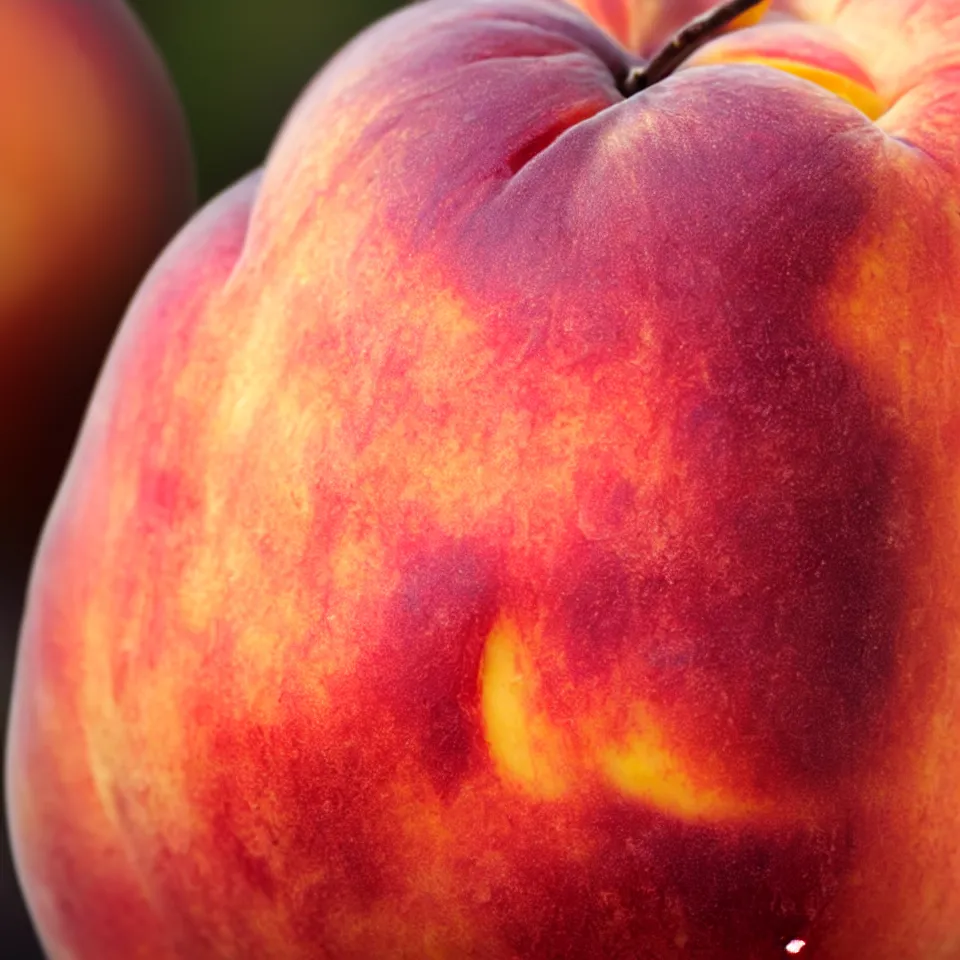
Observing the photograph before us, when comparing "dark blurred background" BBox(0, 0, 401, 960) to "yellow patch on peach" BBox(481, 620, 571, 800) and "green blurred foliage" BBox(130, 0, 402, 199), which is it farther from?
"yellow patch on peach" BBox(481, 620, 571, 800)

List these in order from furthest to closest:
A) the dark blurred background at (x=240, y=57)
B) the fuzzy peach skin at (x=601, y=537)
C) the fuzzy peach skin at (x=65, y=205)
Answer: the dark blurred background at (x=240, y=57) < the fuzzy peach skin at (x=65, y=205) < the fuzzy peach skin at (x=601, y=537)

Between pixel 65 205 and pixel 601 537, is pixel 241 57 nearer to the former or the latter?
pixel 65 205

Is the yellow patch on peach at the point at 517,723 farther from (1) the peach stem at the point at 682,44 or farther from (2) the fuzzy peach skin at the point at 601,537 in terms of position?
(1) the peach stem at the point at 682,44

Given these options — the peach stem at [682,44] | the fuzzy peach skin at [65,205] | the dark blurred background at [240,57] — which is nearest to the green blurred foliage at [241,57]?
the dark blurred background at [240,57]

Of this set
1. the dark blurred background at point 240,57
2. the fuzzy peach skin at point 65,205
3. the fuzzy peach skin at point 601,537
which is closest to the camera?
the fuzzy peach skin at point 601,537

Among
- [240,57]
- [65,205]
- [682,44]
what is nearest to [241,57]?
[240,57]

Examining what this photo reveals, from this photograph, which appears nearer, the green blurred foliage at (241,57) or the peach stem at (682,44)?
the peach stem at (682,44)
